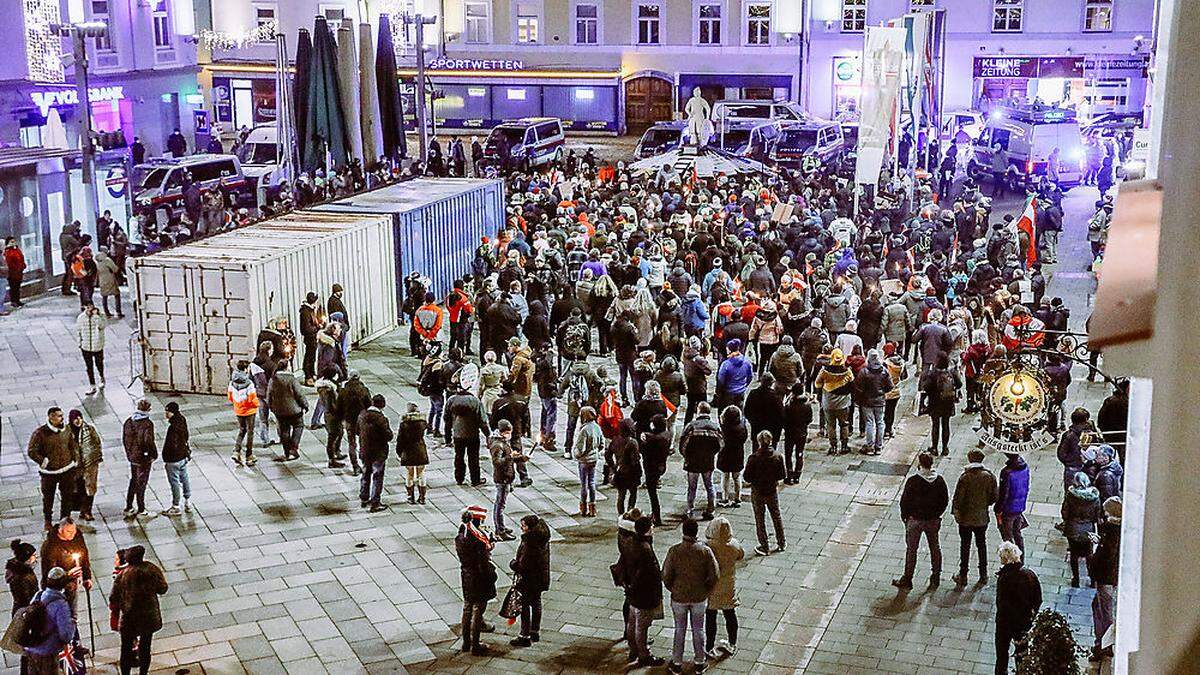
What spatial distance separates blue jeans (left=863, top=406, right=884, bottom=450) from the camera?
16.2 metres

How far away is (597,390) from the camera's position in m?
15.5

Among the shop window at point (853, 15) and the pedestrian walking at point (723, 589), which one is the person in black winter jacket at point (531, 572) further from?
the shop window at point (853, 15)

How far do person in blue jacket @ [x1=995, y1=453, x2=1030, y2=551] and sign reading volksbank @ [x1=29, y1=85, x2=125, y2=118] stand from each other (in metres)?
26.1

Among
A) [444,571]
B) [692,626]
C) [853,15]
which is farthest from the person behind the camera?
[853,15]

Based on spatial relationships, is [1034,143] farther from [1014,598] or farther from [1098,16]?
[1014,598]

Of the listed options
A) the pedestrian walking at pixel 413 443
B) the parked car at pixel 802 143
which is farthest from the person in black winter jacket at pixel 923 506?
the parked car at pixel 802 143

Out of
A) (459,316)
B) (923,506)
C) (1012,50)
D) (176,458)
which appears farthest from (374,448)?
(1012,50)

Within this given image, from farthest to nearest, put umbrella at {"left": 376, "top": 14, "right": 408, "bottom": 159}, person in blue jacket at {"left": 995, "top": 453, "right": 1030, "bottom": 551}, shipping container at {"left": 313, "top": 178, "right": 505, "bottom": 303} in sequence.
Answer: umbrella at {"left": 376, "top": 14, "right": 408, "bottom": 159} < shipping container at {"left": 313, "top": 178, "right": 505, "bottom": 303} < person in blue jacket at {"left": 995, "top": 453, "right": 1030, "bottom": 551}

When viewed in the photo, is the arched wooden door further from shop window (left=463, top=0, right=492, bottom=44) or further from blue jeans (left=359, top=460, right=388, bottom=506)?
blue jeans (left=359, top=460, right=388, bottom=506)

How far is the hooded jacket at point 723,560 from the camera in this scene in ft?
35.6

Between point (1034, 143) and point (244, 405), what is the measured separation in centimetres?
2835

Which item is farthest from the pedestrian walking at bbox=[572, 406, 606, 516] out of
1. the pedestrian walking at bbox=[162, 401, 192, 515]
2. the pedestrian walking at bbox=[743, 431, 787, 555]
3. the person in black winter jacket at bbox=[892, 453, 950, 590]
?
the pedestrian walking at bbox=[162, 401, 192, 515]

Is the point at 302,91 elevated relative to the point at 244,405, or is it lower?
elevated

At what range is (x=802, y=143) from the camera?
41719 mm
